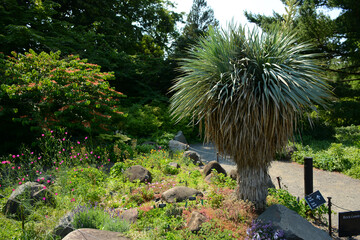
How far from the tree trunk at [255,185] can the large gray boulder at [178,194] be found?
1007 mm

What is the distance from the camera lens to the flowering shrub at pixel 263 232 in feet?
10.4

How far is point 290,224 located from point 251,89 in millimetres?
1870

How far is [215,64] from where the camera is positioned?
383cm

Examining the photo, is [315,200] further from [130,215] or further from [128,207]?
[128,207]

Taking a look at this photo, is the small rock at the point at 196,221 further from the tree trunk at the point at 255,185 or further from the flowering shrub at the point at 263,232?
the tree trunk at the point at 255,185

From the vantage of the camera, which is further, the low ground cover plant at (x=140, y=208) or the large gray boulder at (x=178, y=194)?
the large gray boulder at (x=178, y=194)

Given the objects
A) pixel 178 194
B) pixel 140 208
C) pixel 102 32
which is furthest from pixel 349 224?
pixel 102 32

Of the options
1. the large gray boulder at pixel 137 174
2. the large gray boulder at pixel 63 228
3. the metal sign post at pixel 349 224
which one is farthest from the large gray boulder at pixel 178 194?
the metal sign post at pixel 349 224

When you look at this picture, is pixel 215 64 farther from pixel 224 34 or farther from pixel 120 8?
pixel 120 8

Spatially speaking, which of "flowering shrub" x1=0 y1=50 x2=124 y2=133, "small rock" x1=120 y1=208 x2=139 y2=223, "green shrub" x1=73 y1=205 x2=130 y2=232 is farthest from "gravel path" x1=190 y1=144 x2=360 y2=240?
"flowering shrub" x1=0 y1=50 x2=124 y2=133

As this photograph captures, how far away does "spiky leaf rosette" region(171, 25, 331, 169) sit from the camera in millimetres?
3492

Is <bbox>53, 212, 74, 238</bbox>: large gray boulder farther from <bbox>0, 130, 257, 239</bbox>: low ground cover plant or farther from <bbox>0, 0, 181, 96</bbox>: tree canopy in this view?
<bbox>0, 0, 181, 96</bbox>: tree canopy

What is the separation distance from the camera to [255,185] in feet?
13.0

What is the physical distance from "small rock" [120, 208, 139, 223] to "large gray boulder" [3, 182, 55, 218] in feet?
4.19
